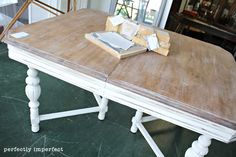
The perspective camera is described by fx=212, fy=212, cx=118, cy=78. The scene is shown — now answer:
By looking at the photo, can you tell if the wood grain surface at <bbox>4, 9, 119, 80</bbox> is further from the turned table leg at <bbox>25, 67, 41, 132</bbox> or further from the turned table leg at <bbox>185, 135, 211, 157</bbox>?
the turned table leg at <bbox>185, 135, 211, 157</bbox>

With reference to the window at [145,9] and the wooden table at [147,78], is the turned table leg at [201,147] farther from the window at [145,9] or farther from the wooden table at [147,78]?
the window at [145,9]

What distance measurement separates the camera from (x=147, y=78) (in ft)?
2.81

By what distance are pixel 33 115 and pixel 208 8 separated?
199 centimetres

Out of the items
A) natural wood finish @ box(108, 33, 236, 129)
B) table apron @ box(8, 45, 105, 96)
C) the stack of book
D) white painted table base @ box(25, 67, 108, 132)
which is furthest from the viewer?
white painted table base @ box(25, 67, 108, 132)

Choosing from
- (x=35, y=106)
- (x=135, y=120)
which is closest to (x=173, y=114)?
(x=135, y=120)

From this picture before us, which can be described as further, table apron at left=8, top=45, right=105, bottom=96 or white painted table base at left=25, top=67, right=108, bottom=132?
white painted table base at left=25, top=67, right=108, bottom=132

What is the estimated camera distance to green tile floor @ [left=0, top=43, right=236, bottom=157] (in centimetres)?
130

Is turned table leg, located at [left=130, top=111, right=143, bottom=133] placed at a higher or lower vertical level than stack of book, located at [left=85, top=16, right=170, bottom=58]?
lower

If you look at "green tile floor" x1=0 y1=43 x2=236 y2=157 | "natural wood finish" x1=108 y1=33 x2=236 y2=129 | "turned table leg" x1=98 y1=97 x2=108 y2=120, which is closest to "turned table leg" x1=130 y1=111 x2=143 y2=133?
"green tile floor" x1=0 y1=43 x2=236 y2=157

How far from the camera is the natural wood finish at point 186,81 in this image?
2.52 ft

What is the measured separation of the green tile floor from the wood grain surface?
0.66 meters

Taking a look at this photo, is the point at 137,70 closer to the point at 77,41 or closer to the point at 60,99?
the point at 77,41

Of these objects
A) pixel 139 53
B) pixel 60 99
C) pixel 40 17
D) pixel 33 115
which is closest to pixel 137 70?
pixel 139 53

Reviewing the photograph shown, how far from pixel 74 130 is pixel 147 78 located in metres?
0.80
